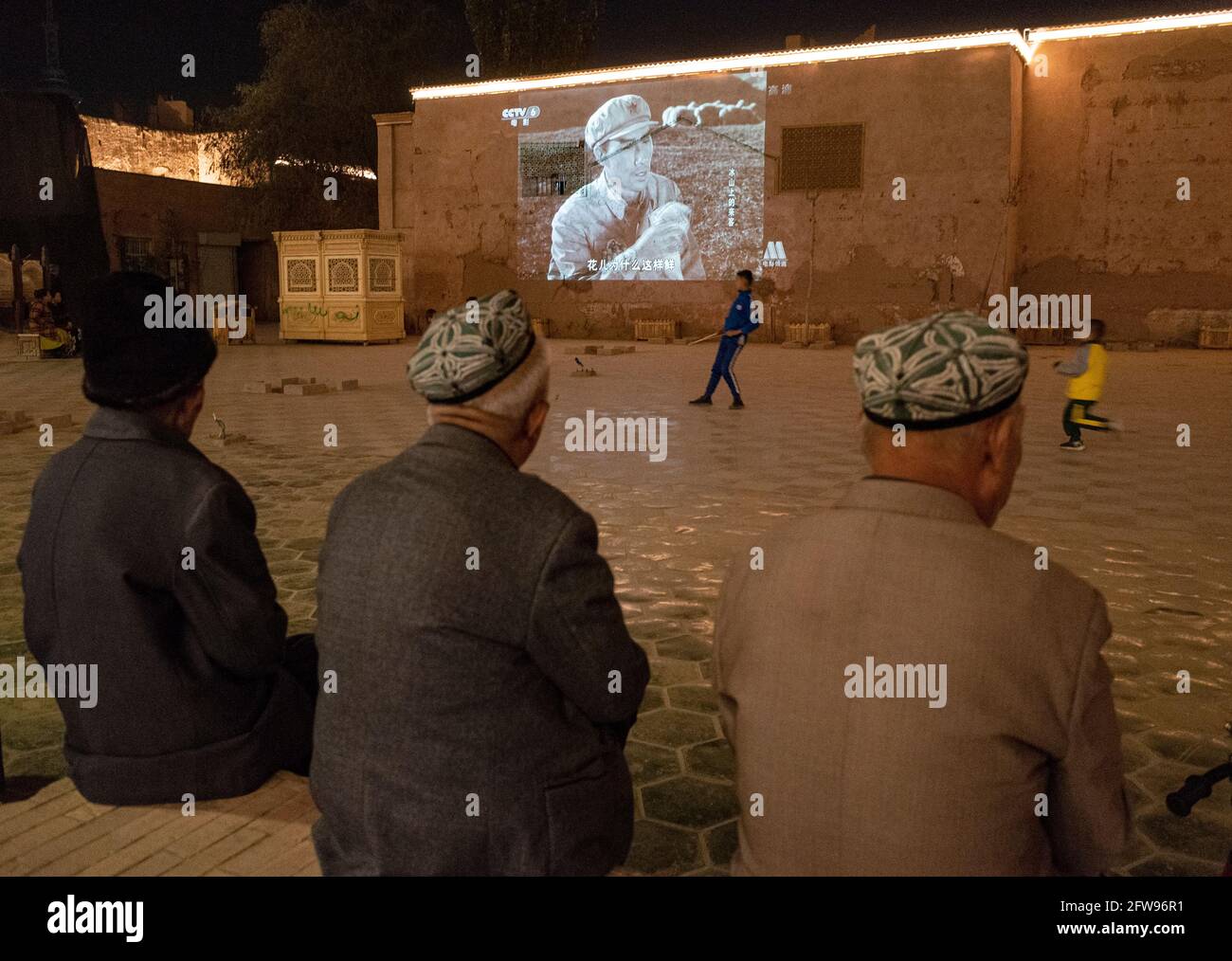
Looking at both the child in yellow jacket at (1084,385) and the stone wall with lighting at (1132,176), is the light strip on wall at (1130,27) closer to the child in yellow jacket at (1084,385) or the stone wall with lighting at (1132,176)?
the stone wall with lighting at (1132,176)

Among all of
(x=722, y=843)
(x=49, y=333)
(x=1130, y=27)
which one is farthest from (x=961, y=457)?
(x=1130, y=27)

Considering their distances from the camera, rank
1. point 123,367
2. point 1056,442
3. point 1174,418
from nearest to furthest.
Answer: point 123,367 < point 1056,442 < point 1174,418

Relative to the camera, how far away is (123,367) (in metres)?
2.46

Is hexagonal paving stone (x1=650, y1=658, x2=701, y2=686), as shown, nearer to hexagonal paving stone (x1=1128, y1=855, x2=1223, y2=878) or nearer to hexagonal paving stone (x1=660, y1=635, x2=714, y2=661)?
hexagonal paving stone (x1=660, y1=635, x2=714, y2=661)

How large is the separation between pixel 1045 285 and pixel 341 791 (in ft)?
79.2

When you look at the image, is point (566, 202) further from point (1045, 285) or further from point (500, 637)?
point (500, 637)

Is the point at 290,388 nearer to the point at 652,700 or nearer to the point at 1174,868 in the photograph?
the point at 652,700

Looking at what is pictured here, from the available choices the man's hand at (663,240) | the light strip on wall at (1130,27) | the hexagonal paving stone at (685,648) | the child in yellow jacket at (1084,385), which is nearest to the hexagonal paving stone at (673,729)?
the hexagonal paving stone at (685,648)

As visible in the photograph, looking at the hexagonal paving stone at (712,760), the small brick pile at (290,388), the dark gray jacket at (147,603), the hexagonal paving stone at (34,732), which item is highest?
the small brick pile at (290,388)

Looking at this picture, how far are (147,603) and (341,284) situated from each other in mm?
20981

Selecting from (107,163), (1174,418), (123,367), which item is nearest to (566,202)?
(1174,418)

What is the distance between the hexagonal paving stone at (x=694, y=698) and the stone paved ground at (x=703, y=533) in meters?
0.01

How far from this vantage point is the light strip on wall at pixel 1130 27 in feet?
69.2

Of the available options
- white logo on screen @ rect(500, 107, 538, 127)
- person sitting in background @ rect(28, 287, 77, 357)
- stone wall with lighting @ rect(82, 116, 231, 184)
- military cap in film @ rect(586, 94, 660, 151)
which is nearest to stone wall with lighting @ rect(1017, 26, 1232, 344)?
military cap in film @ rect(586, 94, 660, 151)
